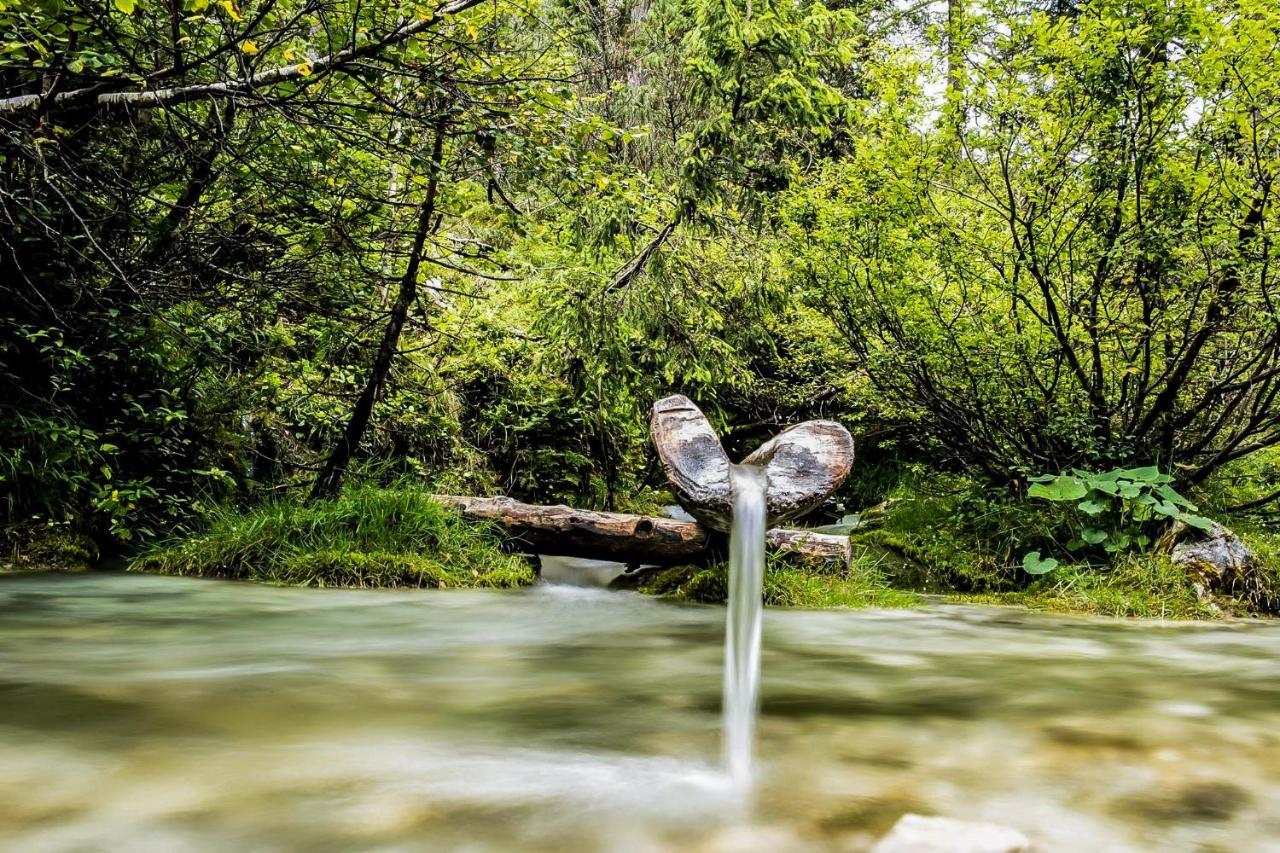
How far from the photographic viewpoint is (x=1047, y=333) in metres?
6.68

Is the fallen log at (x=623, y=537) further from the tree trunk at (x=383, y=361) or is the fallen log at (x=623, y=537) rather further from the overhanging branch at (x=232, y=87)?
the overhanging branch at (x=232, y=87)

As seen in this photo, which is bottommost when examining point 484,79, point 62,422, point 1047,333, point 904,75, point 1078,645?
point 1078,645

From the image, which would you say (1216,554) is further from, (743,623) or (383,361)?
(383,361)

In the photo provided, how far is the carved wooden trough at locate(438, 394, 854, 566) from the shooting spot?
5.99 meters

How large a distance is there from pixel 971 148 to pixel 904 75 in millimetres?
698

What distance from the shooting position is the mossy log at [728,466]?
5.95 m

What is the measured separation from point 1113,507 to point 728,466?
2.98 m

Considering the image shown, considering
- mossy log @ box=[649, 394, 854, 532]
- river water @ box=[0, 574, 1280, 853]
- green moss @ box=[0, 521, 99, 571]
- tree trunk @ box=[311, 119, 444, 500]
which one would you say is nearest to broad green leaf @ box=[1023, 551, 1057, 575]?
river water @ box=[0, 574, 1280, 853]

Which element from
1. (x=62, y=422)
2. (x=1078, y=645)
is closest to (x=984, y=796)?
(x=1078, y=645)

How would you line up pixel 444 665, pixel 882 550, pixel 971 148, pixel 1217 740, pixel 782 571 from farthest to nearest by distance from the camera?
pixel 882 550 → pixel 782 571 → pixel 971 148 → pixel 444 665 → pixel 1217 740

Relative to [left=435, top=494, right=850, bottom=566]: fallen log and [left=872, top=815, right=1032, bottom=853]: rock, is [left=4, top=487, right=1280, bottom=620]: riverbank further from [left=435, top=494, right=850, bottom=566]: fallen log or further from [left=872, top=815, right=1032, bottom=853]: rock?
[left=872, top=815, right=1032, bottom=853]: rock

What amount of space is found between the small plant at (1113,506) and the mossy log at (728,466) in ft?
5.02

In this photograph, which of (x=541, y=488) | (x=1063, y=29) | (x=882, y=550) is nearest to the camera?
(x=1063, y=29)

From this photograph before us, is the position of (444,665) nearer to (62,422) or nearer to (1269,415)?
(62,422)
